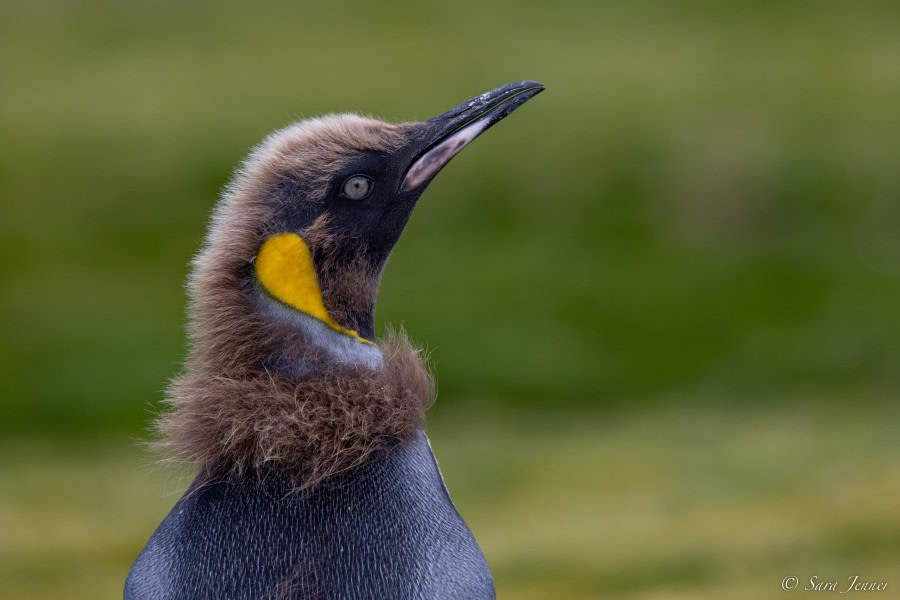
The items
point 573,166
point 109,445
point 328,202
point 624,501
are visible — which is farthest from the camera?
point 573,166

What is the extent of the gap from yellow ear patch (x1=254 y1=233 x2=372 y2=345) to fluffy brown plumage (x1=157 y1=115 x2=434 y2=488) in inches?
0.9

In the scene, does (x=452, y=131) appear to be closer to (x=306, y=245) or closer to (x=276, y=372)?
(x=306, y=245)

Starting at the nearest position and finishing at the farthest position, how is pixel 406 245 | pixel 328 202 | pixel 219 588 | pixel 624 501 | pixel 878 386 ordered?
pixel 219 588, pixel 328 202, pixel 624 501, pixel 878 386, pixel 406 245

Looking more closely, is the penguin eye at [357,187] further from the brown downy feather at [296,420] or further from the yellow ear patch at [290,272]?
the brown downy feather at [296,420]

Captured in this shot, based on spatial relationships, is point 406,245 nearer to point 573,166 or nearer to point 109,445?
point 573,166

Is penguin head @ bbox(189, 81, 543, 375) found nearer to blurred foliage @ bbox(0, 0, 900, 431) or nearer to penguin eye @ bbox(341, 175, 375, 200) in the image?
penguin eye @ bbox(341, 175, 375, 200)

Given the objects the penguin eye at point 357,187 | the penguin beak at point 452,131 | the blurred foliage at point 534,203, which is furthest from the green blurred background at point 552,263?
the penguin eye at point 357,187

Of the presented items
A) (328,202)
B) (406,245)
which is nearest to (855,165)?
(406,245)

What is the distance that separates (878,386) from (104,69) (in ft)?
26.6

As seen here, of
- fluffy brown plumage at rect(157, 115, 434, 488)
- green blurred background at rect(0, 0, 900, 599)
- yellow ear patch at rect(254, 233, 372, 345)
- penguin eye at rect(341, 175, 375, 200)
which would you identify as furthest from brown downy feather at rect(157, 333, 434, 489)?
green blurred background at rect(0, 0, 900, 599)

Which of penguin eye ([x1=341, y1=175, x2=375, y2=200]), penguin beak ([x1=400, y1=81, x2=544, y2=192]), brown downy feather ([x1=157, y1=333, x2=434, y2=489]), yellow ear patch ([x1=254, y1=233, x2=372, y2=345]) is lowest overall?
brown downy feather ([x1=157, y1=333, x2=434, y2=489])

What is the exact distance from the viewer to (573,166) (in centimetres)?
1148

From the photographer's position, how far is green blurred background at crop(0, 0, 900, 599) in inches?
309

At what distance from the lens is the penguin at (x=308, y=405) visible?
2.67 m
